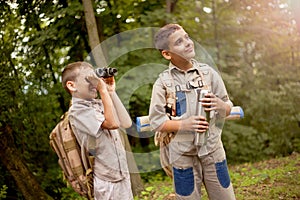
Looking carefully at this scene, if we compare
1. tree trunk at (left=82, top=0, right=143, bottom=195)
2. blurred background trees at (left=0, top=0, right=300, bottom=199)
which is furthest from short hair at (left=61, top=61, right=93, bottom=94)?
blurred background trees at (left=0, top=0, right=300, bottom=199)

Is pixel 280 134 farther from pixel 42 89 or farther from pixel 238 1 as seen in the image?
pixel 42 89

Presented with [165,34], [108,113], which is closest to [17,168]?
→ [108,113]

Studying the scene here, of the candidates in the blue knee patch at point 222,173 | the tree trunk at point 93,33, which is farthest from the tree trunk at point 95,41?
the blue knee patch at point 222,173

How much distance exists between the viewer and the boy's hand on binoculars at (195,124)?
8.65 feet

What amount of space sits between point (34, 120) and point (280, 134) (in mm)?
4664

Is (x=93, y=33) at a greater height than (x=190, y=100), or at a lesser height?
greater

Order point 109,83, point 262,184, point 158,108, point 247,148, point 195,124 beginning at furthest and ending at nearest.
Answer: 1. point 247,148
2. point 262,184
3. point 109,83
4. point 158,108
5. point 195,124

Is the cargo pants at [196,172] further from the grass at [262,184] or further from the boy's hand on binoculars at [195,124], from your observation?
the grass at [262,184]

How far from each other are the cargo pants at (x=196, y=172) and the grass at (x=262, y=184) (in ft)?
5.29

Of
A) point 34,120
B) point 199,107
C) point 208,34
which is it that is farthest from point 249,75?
point 199,107

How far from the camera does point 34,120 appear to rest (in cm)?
615

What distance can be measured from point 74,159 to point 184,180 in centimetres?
73

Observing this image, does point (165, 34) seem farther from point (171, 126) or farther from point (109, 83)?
point (171, 126)

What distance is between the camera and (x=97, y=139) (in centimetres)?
280
